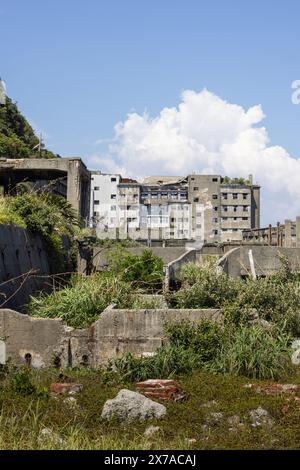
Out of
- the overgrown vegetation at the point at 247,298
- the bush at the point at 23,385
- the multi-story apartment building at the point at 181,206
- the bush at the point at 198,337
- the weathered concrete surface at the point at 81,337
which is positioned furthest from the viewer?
the multi-story apartment building at the point at 181,206

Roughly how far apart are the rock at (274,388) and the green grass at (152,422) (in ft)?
0.52

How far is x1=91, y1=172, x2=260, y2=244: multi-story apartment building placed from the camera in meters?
82.1

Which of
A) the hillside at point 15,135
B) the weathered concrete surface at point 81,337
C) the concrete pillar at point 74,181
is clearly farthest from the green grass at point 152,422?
the hillside at point 15,135

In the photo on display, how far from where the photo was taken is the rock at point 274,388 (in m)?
9.99

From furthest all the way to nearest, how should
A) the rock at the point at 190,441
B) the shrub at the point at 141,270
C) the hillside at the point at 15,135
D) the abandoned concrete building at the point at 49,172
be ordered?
the hillside at the point at 15,135 < the abandoned concrete building at the point at 49,172 < the shrub at the point at 141,270 < the rock at the point at 190,441

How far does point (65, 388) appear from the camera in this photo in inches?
395

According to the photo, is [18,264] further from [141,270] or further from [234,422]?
[234,422]

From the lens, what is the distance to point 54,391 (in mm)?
9953

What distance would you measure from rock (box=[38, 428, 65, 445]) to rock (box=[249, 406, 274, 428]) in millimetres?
2618

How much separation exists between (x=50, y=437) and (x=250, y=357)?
4.82 m

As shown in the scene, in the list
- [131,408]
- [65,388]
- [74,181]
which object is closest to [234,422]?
[131,408]

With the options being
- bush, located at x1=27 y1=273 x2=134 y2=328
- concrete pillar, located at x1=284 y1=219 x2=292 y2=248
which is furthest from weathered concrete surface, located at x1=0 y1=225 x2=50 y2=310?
concrete pillar, located at x1=284 y1=219 x2=292 y2=248

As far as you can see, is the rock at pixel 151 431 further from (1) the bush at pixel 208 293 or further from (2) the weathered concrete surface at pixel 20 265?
(2) the weathered concrete surface at pixel 20 265

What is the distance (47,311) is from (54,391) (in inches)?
168
